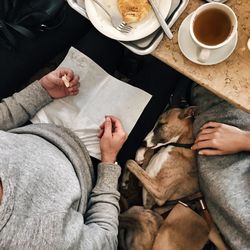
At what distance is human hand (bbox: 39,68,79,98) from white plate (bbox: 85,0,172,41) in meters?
0.27

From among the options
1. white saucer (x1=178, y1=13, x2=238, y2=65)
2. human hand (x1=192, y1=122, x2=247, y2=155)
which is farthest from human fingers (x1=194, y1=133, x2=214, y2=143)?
white saucer (x1=178, y1=13, x2=238, y2=65)

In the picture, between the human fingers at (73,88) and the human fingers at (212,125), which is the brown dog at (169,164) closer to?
the human fingers at (212,125)

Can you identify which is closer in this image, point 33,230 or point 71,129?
point 33,230

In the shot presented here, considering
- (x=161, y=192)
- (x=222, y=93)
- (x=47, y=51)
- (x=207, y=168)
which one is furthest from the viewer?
(x=47, y=51)

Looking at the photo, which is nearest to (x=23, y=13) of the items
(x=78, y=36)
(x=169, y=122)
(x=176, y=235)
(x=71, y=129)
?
(x=78, y=36)

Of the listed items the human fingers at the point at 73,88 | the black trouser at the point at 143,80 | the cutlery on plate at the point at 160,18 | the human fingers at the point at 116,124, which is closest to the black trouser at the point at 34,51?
the black trouser at the point at 143,80

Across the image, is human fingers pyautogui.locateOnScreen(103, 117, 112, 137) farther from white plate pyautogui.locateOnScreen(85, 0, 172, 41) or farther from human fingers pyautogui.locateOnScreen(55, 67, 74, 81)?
white plate pyautogui.locateOnScreen(85, 0, 172, 41)

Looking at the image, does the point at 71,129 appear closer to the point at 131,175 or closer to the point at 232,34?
the point at 131,175

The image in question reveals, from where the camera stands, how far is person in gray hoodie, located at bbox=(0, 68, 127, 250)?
2.46ft

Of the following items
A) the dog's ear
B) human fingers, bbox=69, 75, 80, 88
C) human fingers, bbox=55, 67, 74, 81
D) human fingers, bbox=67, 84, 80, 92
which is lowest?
the dog's ear

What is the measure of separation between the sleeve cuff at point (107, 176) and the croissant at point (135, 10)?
389 millimetres

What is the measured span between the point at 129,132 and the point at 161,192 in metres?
0.19

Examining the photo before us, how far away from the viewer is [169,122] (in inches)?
46.1

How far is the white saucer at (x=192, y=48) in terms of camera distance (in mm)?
875
